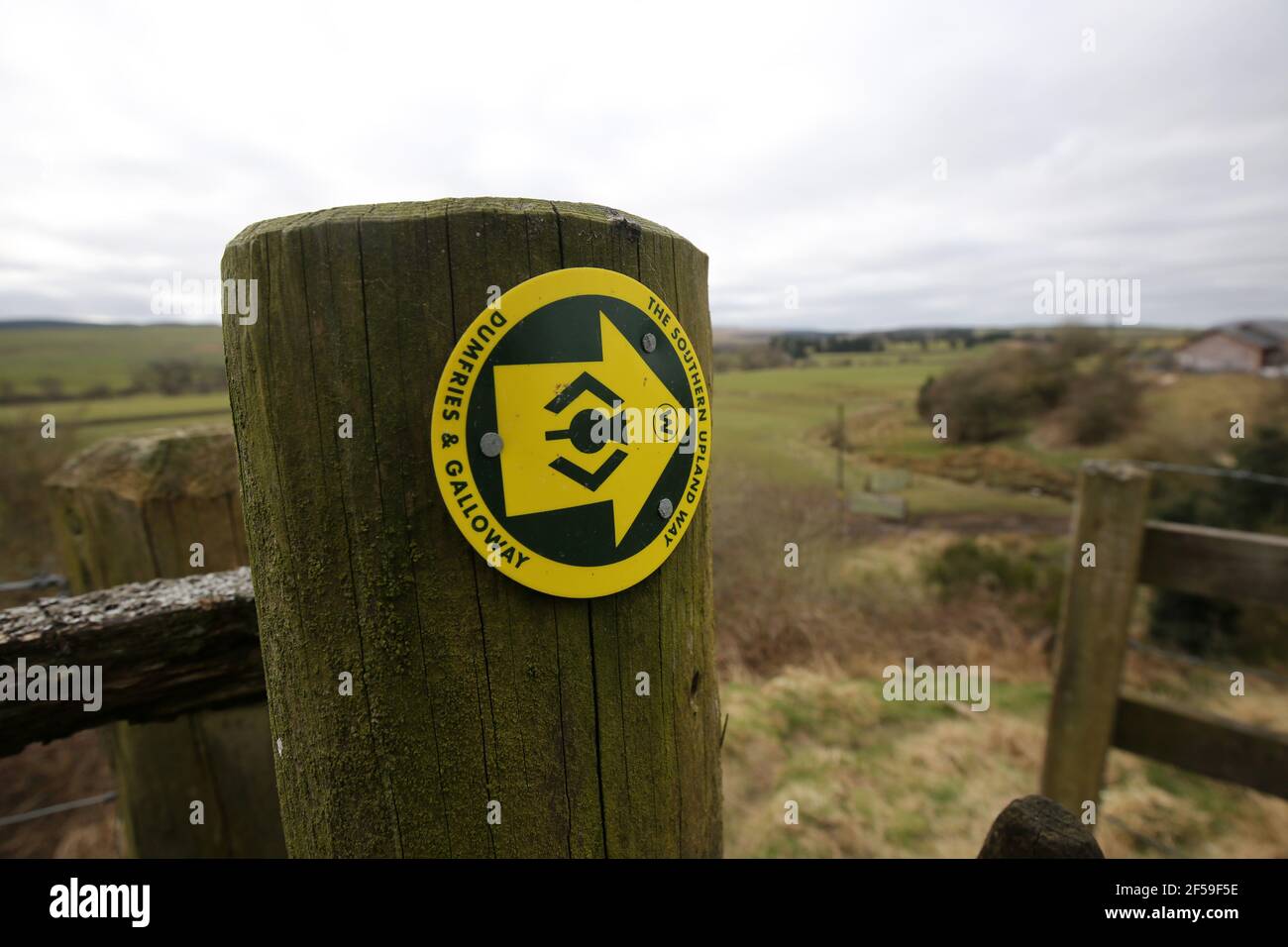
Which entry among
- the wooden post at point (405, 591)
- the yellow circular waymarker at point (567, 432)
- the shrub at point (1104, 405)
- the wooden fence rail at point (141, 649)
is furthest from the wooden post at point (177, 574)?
the shrub at point (1104, 405)

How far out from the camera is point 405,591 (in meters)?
0.77

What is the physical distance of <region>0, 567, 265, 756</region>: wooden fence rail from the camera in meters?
0.96

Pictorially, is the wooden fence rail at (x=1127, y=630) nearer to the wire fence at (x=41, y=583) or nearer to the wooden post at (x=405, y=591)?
the wooden post at (x=405, y=591)

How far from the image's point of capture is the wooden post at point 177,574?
5.71ft

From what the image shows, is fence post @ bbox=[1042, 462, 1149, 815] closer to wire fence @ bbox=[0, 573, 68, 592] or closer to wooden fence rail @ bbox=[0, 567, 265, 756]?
wooden fence rail @ bbox=[0, 567, 265, 756]

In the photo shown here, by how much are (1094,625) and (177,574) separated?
3170 mm

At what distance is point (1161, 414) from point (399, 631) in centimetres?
1073

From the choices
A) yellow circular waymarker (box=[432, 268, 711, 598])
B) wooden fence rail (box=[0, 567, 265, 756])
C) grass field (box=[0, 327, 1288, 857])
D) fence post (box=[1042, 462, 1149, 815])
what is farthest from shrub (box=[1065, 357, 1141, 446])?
wooden fence rail (box=[0, 567, 265, 756])

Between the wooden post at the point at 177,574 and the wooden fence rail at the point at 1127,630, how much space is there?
287 cm

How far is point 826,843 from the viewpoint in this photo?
3258 mm

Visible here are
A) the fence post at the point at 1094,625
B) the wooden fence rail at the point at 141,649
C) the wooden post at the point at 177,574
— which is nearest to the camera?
the wooden fence rail at the point at 141,649

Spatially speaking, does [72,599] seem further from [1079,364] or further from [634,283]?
[1079,364]

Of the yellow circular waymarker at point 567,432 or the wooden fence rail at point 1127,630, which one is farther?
the wooden fence rail at point 1127,630

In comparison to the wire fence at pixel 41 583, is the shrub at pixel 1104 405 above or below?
above
